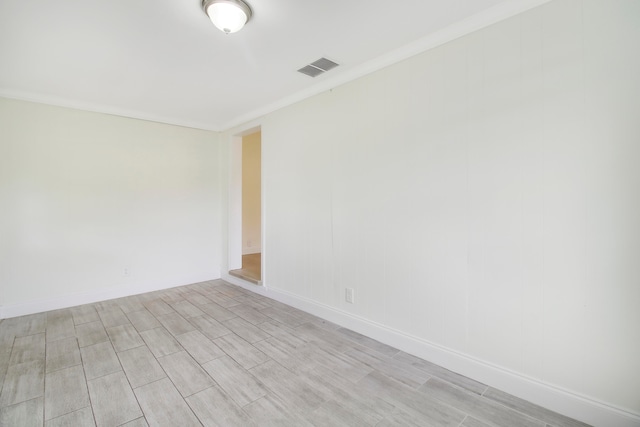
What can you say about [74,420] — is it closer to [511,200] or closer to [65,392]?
[65,392]

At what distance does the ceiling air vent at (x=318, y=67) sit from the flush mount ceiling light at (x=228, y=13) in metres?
0.80

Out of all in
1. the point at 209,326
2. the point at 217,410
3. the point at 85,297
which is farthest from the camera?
the point at 85,297

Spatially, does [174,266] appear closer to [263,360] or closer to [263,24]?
[263,360]

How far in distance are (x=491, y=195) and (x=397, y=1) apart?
1.39 metres

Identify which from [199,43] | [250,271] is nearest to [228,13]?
[199,43]

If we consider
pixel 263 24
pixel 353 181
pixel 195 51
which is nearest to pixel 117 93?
pixel 195 51

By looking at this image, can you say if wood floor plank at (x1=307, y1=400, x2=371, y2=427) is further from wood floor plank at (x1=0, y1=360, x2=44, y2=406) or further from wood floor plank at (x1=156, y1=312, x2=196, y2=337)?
wood floor plank at (x1=0, y1=360, x2=44, y2=406)

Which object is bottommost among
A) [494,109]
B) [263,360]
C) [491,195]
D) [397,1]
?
[263,360]

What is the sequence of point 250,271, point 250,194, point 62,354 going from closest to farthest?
point 62,354, point 250,271, point 250,194

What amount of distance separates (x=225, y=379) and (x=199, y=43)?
2546 mm

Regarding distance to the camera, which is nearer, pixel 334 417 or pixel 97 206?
pixel 334 417

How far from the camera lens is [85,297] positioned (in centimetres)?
359

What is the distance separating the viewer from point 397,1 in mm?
1802

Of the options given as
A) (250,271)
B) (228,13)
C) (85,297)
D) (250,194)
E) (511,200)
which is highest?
(228,13)
